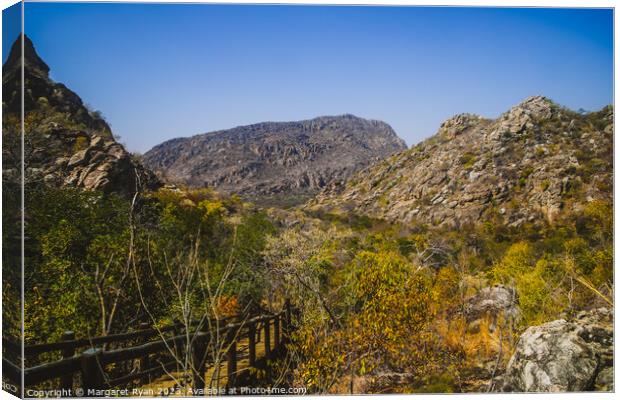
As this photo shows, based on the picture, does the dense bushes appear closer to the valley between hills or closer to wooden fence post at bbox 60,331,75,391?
the valley between hills

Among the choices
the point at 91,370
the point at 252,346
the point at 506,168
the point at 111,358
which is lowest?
the point at 252,346

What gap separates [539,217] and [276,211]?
4.48 m

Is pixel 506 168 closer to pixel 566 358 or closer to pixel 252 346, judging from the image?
pixel 566 358

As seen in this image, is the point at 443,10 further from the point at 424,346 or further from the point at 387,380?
the point at 387,380

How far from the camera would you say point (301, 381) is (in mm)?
5223

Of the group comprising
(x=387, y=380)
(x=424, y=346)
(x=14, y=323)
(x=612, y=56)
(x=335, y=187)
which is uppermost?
(x=612, y=56)

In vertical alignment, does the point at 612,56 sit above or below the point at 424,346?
above

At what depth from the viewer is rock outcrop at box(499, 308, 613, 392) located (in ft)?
17.1

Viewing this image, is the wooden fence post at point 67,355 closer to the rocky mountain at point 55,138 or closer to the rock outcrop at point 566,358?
the rocky mountain at point 55,138

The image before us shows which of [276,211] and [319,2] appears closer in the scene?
[319,2]

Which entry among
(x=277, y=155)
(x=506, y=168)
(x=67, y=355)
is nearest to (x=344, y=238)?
(x=277, y=155)

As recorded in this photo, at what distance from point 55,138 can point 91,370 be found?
291 cm

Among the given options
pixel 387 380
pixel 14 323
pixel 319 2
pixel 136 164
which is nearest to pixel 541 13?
pixel 319 2

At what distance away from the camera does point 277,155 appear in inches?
335
